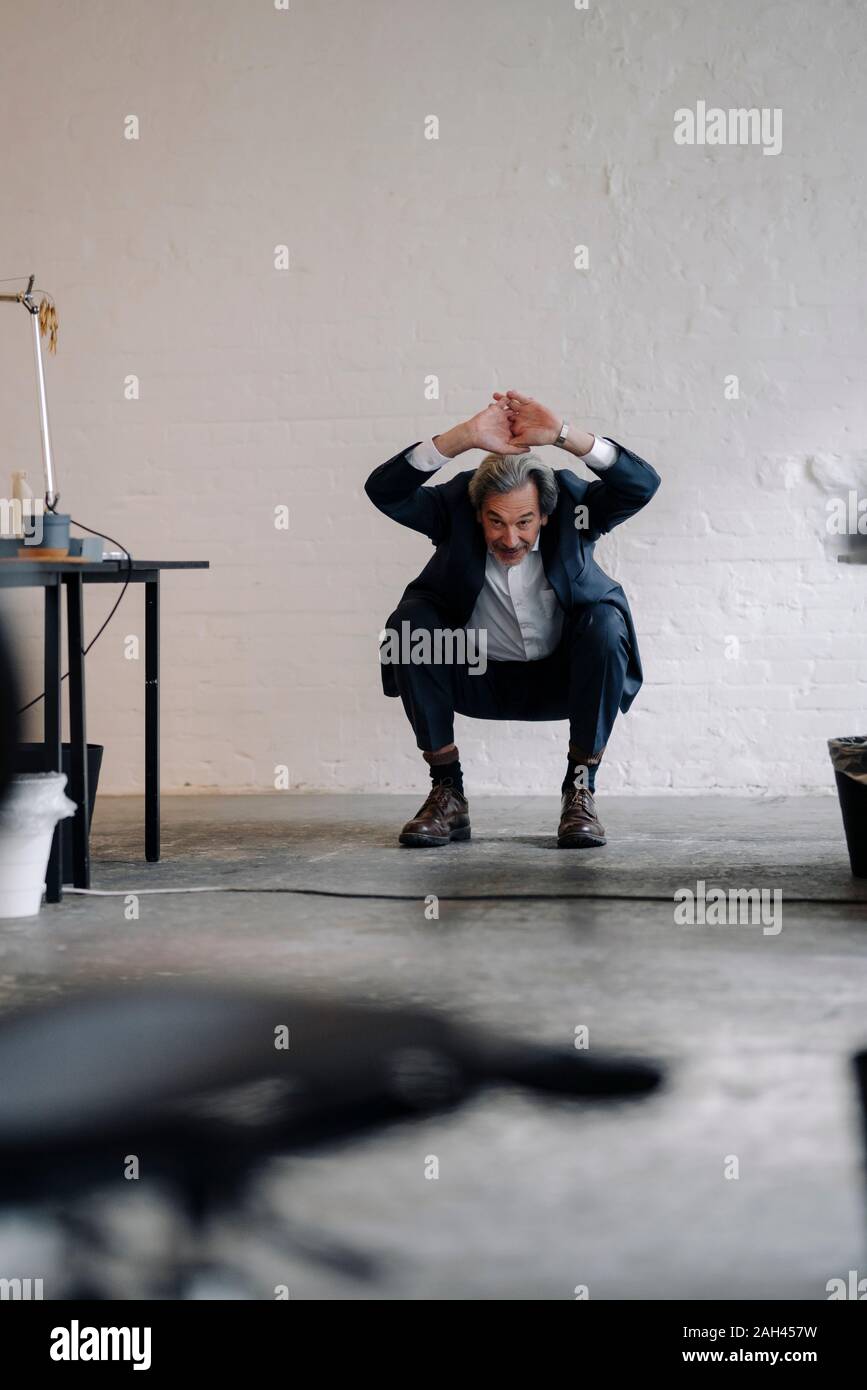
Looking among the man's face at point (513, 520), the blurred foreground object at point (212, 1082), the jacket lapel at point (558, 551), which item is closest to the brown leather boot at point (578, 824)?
the jacket lapel at point (558, 551)

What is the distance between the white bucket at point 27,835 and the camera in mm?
2588

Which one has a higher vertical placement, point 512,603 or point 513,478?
point 513,478

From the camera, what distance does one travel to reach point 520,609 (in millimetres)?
3572

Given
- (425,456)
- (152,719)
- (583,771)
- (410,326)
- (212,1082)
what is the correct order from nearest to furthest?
(212,1082)
(152,719)
(425,456)
(583,771)
(410,326)

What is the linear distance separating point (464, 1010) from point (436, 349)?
3129 mm

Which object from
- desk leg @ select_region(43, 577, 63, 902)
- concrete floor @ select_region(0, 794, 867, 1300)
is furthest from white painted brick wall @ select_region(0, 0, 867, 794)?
desk leg @ select_region(43, 577, 63, 902)

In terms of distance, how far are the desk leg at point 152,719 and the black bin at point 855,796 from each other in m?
1.51

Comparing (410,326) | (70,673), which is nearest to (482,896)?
(70,673)

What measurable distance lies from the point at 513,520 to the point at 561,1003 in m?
1.70

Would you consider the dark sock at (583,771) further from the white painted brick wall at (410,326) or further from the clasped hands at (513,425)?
the white painted brick wall at (410,326)

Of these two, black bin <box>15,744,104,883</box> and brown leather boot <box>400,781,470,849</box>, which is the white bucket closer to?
black bin <box>15,744,104,883</box>

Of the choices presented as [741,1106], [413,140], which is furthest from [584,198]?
[741,1106]

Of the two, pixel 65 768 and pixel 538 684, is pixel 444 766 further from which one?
Answer: pixel 65 768
